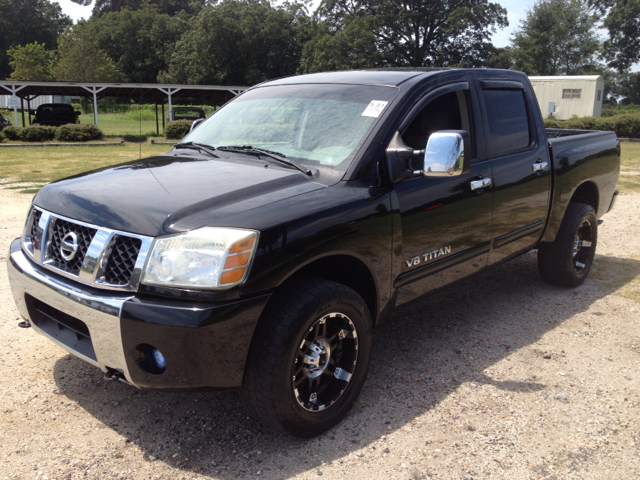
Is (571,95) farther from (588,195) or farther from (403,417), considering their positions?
(403,417)

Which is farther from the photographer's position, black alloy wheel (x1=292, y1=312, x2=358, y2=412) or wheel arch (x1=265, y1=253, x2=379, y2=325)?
wheel arch (x1=265, y1=253, x2=379, y2=325)

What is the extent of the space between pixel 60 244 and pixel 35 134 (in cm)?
2434

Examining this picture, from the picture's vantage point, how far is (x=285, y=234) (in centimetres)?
263

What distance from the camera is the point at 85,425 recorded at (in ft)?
9.91

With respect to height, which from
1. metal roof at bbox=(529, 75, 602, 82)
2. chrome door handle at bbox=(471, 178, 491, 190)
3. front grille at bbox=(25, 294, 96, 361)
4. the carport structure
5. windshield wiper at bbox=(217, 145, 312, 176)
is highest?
metal roof at bbox=(529, 75, 602, 82)

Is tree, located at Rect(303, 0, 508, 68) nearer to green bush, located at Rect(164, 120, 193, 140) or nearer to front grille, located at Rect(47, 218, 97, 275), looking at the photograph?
green bush, located at Rect(164, 120, 193, 140)

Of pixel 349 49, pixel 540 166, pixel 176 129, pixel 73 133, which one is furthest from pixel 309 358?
pixel 349 49

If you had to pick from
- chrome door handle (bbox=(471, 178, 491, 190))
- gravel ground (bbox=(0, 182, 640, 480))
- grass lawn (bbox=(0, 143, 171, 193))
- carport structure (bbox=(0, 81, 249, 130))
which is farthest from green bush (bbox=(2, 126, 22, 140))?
chrome door handle (bbox=(471, 178, 491, 190))

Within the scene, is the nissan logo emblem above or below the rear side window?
below

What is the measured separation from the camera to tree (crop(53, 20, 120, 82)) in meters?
50.4

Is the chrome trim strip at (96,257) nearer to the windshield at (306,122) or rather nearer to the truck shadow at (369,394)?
the truck shadow at (369,394)

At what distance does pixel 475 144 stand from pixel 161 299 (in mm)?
2446

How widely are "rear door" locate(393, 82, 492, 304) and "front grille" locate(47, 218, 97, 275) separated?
1.66 m

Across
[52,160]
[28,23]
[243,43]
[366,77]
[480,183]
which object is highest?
[28,23]
